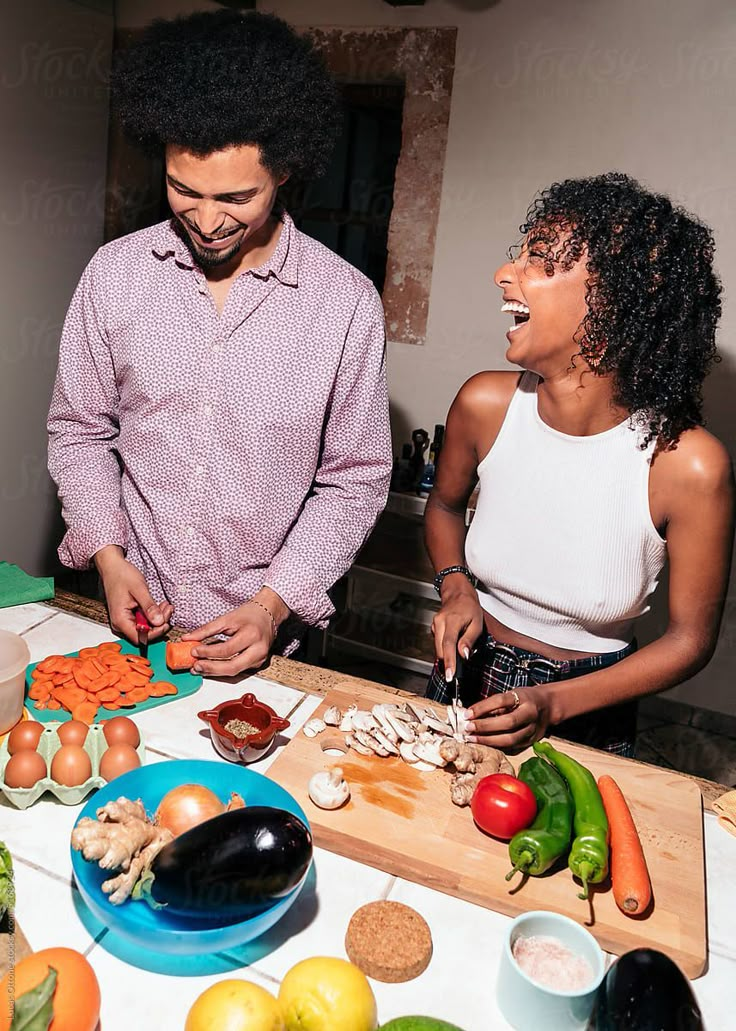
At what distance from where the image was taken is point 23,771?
121 centimetres

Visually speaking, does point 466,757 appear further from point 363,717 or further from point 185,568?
point 185,568

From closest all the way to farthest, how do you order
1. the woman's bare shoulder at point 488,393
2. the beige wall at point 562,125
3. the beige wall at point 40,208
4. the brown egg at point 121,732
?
the brown egg at point 121,732 < the woman's bare shoulder at point 488,393 < the beige wall at point 562,125 < the beige wall at point 40,208

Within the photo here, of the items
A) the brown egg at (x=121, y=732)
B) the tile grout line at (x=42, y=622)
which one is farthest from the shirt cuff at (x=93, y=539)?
the brown egg at (x=121, y=732)

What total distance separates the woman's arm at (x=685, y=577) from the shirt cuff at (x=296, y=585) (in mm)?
500

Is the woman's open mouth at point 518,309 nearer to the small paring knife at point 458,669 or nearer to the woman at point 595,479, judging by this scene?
the woman at point 595,479

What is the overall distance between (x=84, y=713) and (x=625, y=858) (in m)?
0.90

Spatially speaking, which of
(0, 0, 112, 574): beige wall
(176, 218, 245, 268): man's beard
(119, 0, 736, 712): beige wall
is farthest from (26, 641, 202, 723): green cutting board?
(0, 0, 112, 574): beige wall

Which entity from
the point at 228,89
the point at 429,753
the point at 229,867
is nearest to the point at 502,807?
the point at 429,753

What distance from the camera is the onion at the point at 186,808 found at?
43.5 inches

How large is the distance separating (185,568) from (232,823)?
97 cm

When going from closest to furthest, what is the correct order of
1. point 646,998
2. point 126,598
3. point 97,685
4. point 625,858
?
point 646,998 < point 625,858 < point 97,685 < point 126,598

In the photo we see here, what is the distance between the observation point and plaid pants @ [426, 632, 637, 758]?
1.79 metres

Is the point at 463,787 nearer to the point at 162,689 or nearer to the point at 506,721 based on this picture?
the point at 506,721

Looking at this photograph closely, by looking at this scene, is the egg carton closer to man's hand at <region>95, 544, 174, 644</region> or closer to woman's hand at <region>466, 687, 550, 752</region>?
man's hand at <region>95, 544, 174, 644</region>
